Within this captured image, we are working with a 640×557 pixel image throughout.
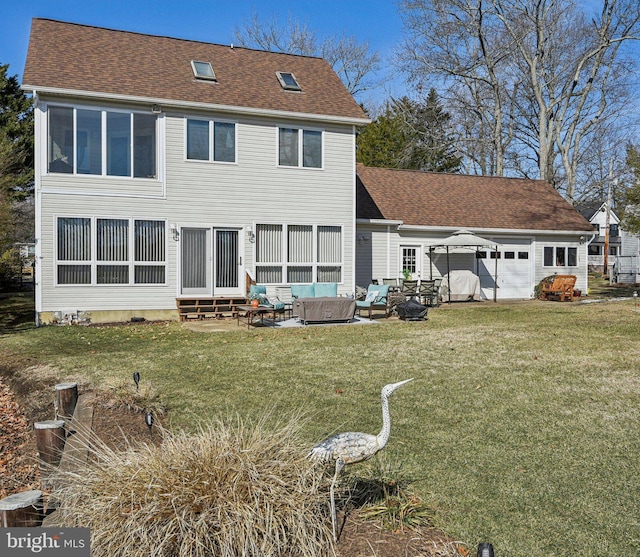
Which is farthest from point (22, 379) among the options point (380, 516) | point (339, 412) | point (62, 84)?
point (62, 84)

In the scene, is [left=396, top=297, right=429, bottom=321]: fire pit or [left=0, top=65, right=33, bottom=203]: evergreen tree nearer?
[left=396, top=297, right=429, bottom=321]: fire pit

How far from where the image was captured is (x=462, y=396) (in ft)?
23.4

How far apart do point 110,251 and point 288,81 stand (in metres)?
7.73

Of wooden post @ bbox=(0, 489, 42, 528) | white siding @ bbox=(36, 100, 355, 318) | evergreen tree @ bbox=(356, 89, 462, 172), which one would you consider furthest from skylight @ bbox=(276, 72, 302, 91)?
evergreen tree @ bbox=(356, 89, 462, 172)

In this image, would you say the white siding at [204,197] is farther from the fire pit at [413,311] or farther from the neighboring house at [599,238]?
the neighboring house at [599,238]

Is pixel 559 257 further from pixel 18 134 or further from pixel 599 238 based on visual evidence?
pixel 599 238

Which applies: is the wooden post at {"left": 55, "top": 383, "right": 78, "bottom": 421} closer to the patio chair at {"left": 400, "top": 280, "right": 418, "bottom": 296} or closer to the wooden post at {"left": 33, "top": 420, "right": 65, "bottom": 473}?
the wooden post at {"left": 33, "top": 420, "right": 65, "bottom": 473}

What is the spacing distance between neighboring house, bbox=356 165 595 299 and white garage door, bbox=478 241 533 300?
0.13ft

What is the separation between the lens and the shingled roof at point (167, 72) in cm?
1507

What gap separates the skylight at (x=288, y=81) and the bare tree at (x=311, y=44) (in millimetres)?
19857

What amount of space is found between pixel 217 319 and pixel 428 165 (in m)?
25.8

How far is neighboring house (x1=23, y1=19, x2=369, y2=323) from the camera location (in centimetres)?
1473

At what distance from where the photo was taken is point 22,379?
27.6 ft

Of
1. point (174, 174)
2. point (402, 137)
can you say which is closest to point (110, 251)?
point (174, 174)
